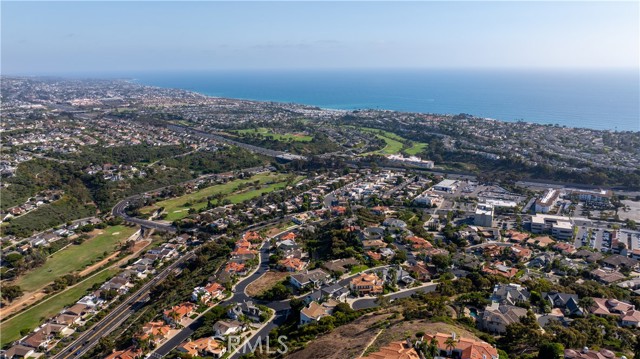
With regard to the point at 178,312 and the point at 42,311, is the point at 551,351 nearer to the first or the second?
the point at 178,312

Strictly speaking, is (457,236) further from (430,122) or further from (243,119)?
(243,119)

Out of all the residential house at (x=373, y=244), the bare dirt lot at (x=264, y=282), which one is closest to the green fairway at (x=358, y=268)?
the residential house at (x=373, y=244)

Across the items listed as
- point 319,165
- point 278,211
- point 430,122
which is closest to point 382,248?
point 278,211

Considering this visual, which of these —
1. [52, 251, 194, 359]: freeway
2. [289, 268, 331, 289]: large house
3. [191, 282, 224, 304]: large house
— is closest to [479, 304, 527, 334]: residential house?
[289, 268, 331, 289]: large house

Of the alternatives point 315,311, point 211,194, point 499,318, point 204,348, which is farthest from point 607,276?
point 211,194

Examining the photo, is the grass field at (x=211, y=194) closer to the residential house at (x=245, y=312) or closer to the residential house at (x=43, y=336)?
the residential house at (x=43, y=336)
